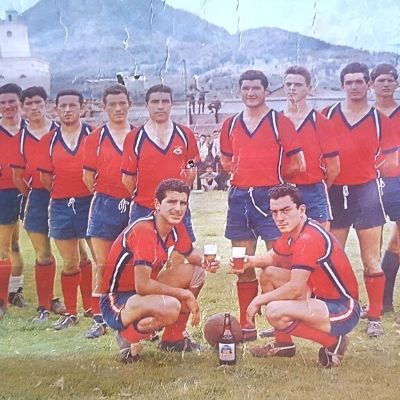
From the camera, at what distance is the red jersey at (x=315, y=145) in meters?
2.96

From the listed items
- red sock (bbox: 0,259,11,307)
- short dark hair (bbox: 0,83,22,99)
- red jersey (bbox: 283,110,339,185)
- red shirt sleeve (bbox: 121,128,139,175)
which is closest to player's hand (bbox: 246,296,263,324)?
red jersey (bbox: 283,110,339,185)

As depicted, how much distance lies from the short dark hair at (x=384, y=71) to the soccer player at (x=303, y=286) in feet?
1.83

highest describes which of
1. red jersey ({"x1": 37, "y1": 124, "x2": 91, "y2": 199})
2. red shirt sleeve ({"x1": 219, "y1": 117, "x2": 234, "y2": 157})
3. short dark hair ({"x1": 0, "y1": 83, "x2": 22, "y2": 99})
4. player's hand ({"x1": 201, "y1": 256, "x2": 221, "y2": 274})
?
short dark hair ({"x1": 0, "y1": 83, "x2": 22, "y2": 99})

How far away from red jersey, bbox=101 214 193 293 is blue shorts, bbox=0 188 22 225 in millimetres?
481

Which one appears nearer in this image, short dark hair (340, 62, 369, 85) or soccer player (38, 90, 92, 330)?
short dark hair (340, 62, 369, 85)

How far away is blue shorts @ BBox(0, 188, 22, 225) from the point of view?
319 centimetres

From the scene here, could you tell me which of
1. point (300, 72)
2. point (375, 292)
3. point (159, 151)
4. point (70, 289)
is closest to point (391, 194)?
point (375, 292)

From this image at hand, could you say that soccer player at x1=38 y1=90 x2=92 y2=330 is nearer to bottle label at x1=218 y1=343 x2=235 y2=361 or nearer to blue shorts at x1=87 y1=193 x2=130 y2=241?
blue shorts at x1=87 y1=193 x2=130 y2=241

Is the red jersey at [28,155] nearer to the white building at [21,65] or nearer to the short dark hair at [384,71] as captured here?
the white building at [21,65]

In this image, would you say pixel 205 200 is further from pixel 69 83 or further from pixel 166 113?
pixel 69 83

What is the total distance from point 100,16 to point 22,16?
335 millimetres

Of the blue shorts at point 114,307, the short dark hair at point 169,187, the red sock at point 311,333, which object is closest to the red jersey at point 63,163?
→ the short dark hair at point 169,187

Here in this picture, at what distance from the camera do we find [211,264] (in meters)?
3.02

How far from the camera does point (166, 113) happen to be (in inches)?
117
